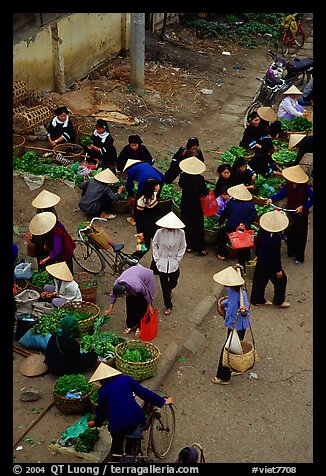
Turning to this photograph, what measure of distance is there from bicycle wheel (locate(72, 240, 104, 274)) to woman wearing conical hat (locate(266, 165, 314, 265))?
2969 mm

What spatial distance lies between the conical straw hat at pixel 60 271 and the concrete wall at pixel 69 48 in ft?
23.6

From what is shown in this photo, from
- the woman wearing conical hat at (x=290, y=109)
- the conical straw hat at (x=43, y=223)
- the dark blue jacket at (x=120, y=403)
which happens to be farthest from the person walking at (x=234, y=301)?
the woman wearing conical hat at (x=290, y=109)

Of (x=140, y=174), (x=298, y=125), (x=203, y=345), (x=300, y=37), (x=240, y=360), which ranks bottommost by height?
(x=300, y=37)

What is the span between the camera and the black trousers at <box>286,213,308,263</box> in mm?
11516

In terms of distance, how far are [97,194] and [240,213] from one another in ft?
8.26

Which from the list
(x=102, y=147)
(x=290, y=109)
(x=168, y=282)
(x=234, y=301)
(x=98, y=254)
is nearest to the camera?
(x=234, y=301)

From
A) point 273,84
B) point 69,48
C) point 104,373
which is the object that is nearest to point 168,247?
point 104,373

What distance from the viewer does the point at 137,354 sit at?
28.7 feet

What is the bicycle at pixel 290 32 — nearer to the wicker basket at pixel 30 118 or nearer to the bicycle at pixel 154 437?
the wicker basket at pixel 30 118

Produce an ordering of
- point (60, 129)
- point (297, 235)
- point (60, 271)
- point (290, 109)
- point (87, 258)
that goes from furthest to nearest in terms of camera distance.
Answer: point (290, 109) < point (60, 129) < point (297, 235) < point (87, 258) < point (60, 271)

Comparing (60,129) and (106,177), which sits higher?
(106,177)

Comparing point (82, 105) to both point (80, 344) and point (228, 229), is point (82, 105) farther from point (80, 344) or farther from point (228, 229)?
point (80, 344)

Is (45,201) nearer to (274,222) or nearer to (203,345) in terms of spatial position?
(203,345)
